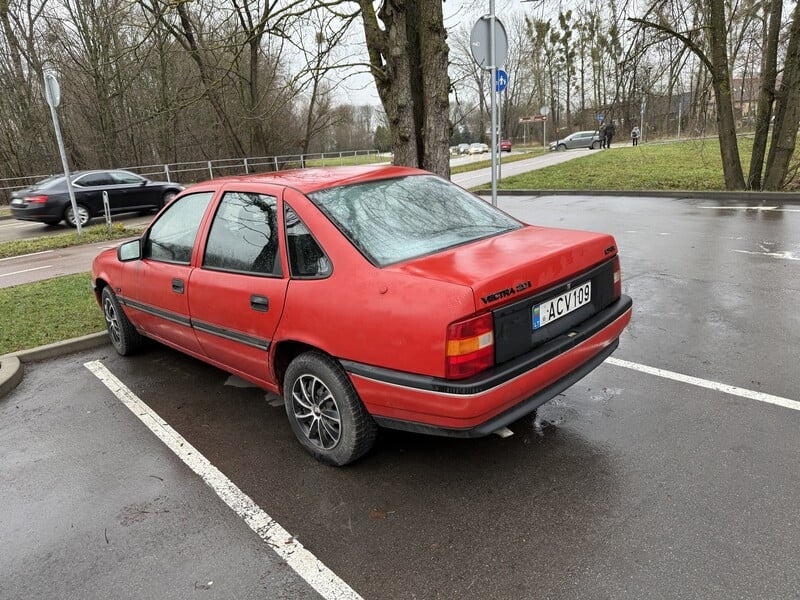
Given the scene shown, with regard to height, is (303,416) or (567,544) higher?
(303,416)

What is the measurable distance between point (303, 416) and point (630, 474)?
181 cm

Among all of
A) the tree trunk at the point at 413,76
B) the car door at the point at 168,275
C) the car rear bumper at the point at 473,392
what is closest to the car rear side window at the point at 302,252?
the car rear bumper at the point at 473,392

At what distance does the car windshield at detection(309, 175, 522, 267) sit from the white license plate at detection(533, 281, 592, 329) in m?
0.64

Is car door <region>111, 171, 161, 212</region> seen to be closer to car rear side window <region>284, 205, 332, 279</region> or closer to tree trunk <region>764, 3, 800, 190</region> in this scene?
car rear side window <region>284, 205, 332, 279</region>

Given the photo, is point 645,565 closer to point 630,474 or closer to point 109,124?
point 630,474

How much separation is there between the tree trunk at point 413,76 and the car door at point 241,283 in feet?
13.3

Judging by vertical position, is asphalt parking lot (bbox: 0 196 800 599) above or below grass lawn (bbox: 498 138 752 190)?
below

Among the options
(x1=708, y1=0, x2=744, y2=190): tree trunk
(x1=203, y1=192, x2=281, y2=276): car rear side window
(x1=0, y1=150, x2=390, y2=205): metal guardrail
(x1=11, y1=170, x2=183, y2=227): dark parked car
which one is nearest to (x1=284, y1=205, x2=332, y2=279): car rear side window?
(x1=203, y1=192, x2=281, y2=276): car rear side window

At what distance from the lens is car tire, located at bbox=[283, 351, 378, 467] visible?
291 centimetres

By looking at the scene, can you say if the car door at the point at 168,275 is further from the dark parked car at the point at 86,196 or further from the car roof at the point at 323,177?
the dark parked car at the point at 86,196

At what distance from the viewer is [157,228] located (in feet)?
14.6

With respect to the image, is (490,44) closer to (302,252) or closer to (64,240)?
(302,252)

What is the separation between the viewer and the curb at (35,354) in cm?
462

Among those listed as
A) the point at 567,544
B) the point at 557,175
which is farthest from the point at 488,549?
the point at 557,175
